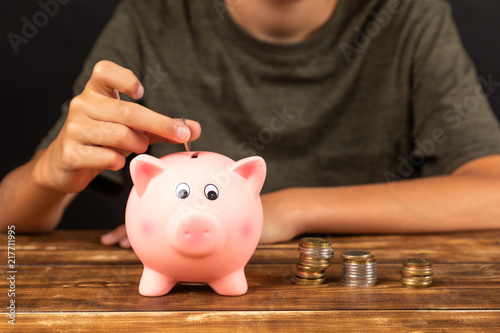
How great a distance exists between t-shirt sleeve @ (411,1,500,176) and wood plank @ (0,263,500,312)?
579mm

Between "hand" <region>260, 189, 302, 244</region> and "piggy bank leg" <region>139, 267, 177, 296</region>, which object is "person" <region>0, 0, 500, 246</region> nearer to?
"hand" <region>260, 189, 302, 244</region>

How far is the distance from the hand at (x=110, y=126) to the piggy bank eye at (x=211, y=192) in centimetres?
13

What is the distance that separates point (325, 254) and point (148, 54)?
40.3 inches

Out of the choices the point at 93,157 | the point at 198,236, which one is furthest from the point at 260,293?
the point at 93,157

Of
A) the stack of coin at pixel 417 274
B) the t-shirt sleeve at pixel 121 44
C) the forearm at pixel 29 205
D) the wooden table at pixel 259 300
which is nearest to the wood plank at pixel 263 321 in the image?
the wooden table at pixel 259 300

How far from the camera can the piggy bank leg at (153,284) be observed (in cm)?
77

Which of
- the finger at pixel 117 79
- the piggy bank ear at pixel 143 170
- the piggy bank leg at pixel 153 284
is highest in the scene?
the finger at pixel 117 79

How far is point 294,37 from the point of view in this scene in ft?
5.35

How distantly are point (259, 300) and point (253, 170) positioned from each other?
0.61 feet

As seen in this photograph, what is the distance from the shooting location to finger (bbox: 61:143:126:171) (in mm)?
913

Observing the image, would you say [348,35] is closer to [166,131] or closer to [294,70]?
[294,70]

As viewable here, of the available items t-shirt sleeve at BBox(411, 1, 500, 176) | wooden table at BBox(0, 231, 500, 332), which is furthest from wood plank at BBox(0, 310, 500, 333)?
t-shirt sleeve at BBox(411, 1, 500, 176)

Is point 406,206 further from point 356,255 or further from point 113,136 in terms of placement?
point 113,136

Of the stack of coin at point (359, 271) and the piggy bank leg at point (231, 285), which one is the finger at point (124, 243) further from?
the stack of coin at point (359, 271)
